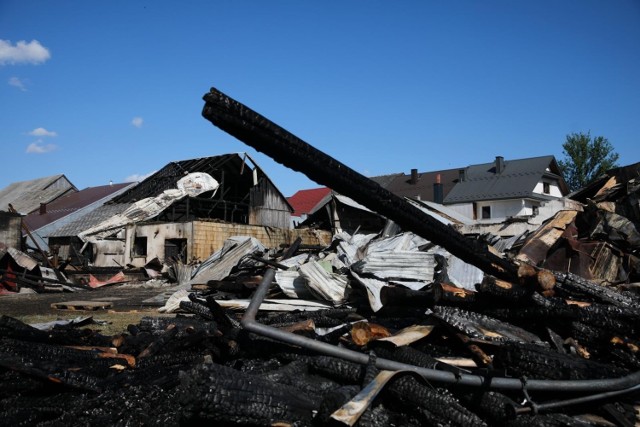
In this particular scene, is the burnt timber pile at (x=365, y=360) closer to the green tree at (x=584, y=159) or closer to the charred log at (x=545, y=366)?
the charred log at (x=545, y=366)

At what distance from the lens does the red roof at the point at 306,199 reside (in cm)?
5155

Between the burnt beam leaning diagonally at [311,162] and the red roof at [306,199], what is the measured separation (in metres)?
45.2

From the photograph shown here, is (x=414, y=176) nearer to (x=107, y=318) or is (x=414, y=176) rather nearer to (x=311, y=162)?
(x=107, y=318)

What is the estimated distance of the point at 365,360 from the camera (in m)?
3.59

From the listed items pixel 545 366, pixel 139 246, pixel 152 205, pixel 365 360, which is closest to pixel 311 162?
pixel 365 360

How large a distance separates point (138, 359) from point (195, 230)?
1912cm

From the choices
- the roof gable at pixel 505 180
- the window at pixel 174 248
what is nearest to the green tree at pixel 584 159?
the roof gable at pixel 505 180

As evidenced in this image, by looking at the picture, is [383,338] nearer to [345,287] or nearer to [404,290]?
[404,290]

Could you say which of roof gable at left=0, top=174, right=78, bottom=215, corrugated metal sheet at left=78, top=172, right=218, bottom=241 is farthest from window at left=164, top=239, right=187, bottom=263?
roof gable at left=0, top=174, right=78, bottom=215

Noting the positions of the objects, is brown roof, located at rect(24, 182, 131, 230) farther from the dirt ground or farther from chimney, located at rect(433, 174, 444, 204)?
chimney, located at rect(433, 174, 444, 204)

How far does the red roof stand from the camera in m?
51.5

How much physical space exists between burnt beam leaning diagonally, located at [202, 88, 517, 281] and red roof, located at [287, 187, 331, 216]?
4525 cm

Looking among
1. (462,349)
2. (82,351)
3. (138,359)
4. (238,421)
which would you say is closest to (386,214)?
(462,349)

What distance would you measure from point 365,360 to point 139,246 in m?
24.3
